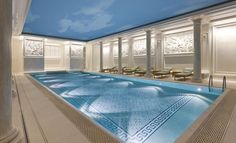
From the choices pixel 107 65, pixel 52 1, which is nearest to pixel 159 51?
pixel 107 65

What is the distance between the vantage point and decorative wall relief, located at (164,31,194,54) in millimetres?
9773

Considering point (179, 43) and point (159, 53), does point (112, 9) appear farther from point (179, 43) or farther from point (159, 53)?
point (159, 53)

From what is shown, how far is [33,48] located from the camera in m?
13.3

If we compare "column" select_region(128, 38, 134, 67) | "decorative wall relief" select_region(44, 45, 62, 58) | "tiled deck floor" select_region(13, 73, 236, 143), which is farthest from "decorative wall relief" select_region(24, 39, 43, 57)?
"tiled deck floor" select_region(13, 73, 236, 143)

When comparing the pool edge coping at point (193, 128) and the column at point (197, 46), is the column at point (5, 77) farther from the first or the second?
the column at point (197, 46)

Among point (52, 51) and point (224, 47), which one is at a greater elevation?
point (52, 51)

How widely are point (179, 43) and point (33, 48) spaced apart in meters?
11.8

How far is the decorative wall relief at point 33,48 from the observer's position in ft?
42.3

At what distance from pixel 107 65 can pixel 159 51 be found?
6907 millimetres

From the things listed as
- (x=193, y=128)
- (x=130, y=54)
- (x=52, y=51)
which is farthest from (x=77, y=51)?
(x=193, y=128)

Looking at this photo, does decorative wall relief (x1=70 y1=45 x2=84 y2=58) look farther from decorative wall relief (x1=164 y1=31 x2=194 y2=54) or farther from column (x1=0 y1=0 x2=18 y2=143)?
column (x1=0 y1=0 x2=18 y2=143)

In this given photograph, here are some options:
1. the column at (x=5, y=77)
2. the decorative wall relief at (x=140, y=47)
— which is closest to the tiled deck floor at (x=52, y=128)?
the column at (x=5, y=77)

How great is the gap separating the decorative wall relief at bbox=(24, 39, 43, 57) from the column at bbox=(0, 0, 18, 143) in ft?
43.8

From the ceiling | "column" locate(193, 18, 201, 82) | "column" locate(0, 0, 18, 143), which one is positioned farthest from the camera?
"column" locate(193, 18, 201, 82)
